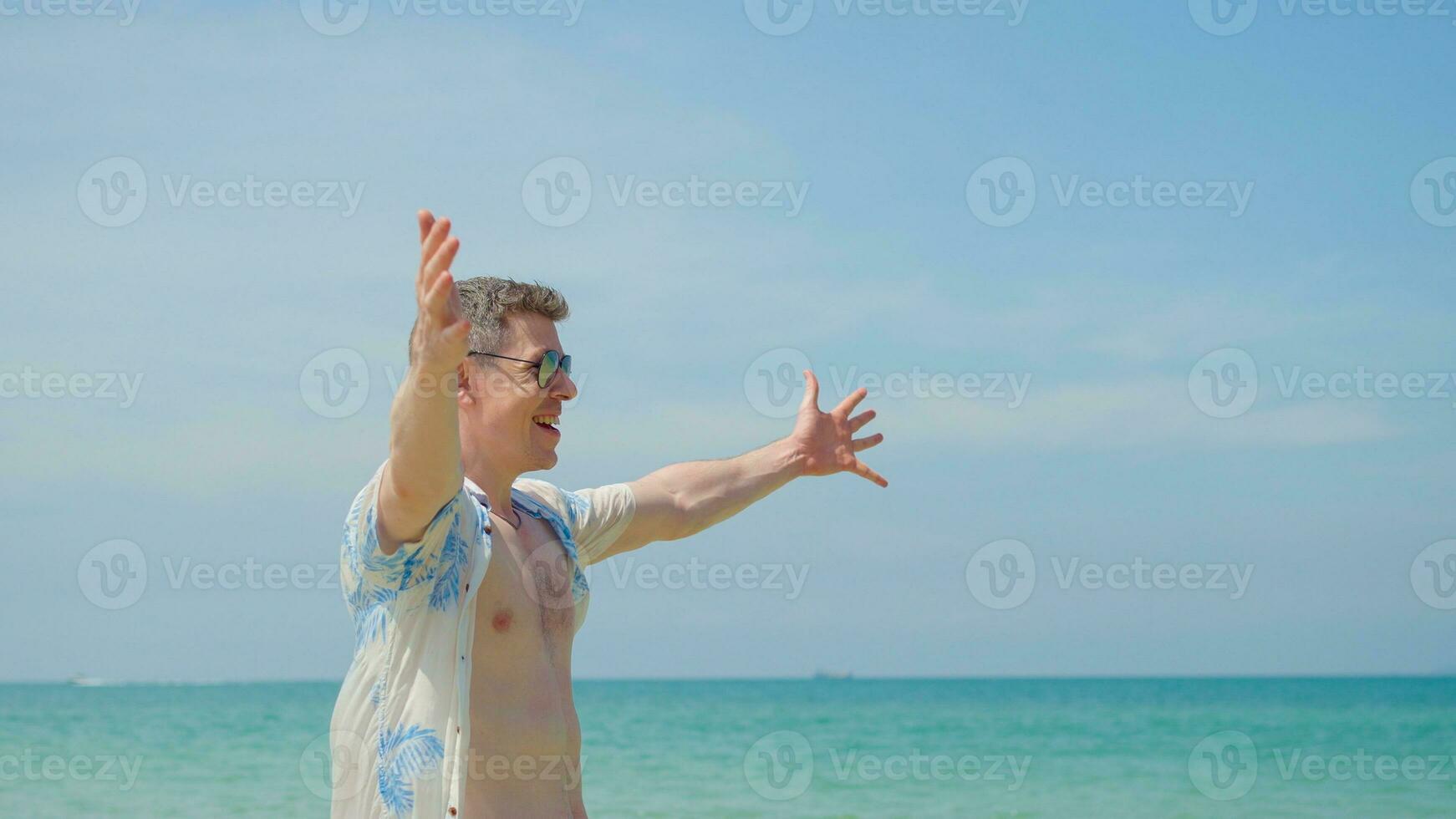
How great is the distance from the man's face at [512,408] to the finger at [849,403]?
1.40 metres

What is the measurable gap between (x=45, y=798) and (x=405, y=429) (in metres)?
15.9

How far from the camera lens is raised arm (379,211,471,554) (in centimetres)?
281

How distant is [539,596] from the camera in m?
3.87

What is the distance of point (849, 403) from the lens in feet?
16.5

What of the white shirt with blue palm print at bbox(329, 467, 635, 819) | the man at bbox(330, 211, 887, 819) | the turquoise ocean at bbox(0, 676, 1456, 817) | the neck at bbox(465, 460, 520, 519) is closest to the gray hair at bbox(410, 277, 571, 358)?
the man at bbox(330, 211, 887, 819)

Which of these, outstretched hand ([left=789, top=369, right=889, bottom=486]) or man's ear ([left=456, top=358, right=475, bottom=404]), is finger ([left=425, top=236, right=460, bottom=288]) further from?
outstretched hand ([left=789, top=369, right=889, bottom=486])

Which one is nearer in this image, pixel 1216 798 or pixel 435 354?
pixel 435 354

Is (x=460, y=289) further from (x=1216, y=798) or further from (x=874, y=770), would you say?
(x=874, y=770)

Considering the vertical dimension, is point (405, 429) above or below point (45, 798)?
above

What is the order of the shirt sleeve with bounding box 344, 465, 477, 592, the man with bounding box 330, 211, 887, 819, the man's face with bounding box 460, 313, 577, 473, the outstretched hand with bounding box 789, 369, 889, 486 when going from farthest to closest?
1. the outstretched hand with bounding box 789, 369, 889, 486
2. the man's face with bounding box 460, 313, 577, 473
3. the shirt sleeve with bounding box 344, 465, 477, 592
4. the man with bounding box 330, 211, 887, 819

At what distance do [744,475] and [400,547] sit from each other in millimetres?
1786

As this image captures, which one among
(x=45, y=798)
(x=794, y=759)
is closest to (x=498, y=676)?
(x=45, y=798)

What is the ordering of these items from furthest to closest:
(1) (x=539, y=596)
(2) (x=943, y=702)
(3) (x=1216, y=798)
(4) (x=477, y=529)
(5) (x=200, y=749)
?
(2) (x=943, y=702) < (5) (x=200, y=749) < (3) (x=1216, y=798) < (1) (x=539, y=596) < (4) (x=477, y=529)

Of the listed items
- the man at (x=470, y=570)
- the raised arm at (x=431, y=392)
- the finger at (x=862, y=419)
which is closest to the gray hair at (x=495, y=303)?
the man at (x=470, y=570)
